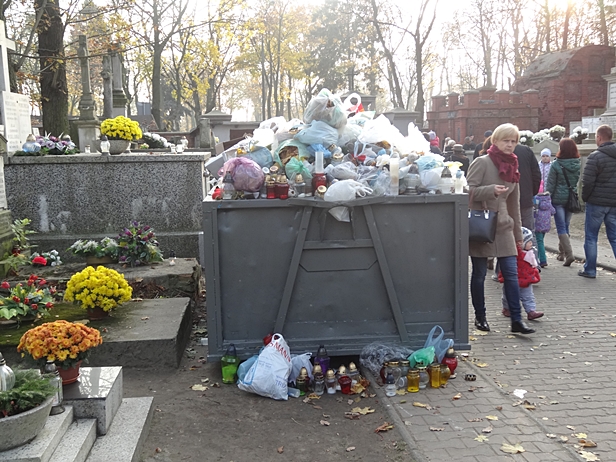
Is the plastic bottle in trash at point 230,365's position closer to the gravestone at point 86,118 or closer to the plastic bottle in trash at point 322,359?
the plastic bottle in trash at point 322,359

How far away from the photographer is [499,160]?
6324mm

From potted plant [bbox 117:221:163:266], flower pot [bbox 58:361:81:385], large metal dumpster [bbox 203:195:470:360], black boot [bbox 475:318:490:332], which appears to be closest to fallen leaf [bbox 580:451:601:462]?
large metal dumpster [bbox 203:195:470:360]

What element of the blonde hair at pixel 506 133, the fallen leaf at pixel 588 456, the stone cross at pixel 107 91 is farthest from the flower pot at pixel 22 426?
the stone cross at pixel 107 91

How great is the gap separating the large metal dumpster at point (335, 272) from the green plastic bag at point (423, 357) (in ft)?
0.81

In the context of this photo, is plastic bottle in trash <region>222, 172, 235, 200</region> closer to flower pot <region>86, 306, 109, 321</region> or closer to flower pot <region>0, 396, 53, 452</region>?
flower pot <region>86, 306, 109, 321</region>

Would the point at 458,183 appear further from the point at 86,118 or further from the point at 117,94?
the point at 117,94

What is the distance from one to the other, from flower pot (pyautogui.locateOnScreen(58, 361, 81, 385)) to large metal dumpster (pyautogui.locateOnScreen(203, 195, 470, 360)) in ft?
4.48

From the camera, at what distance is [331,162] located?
18.6 feet

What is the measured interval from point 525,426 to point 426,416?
0.65 m

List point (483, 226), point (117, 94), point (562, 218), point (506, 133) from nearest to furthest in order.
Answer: point (483, 226) → point (506, 133) → point (562, 218) → point (117, 94)

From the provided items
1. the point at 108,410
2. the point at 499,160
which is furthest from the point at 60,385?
the point at 499,160

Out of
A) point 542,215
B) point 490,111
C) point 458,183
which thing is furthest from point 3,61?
point 490,111

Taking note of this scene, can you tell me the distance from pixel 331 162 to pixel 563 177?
509 centimetres

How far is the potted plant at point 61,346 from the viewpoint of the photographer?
13.0ft
